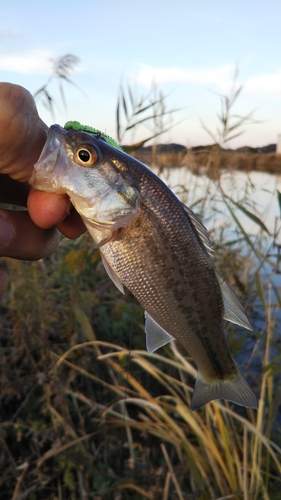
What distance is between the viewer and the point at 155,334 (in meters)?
1.88

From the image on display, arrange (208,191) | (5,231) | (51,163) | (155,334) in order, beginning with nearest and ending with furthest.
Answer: (51,163) → (155,334) → (5,231) → (208,191)

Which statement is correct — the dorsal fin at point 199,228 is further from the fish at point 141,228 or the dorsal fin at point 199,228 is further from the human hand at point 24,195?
the human hand at point 24,195

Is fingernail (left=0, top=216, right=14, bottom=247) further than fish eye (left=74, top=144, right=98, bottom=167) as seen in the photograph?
Yes

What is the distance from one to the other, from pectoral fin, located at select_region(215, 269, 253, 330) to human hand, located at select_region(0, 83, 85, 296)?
0.71 metres

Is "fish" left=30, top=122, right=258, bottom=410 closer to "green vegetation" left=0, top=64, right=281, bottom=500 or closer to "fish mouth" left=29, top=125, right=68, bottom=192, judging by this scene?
"fish mouth" left=29, top=125, right=68, bottom=192

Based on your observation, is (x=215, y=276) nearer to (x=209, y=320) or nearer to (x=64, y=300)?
(x=209, y=320)

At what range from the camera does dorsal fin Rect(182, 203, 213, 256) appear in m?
1.74

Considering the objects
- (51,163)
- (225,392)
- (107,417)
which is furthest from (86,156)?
(107,417)

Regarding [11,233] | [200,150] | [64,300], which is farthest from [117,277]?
[200,150]

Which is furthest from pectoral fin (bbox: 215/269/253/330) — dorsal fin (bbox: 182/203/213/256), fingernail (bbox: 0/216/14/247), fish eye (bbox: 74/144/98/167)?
fingernail (bbox: 0/216/14/247)

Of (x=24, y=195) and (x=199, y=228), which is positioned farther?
(x=24, y=195)

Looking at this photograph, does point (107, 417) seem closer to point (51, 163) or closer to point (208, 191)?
point (51, 163)

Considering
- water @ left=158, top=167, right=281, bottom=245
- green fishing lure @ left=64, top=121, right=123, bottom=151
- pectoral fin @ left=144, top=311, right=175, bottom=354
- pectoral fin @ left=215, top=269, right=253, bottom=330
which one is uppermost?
green fishing lure @ left=64, top=121, right=123, bottom=151

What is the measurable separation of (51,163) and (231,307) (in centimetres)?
94
